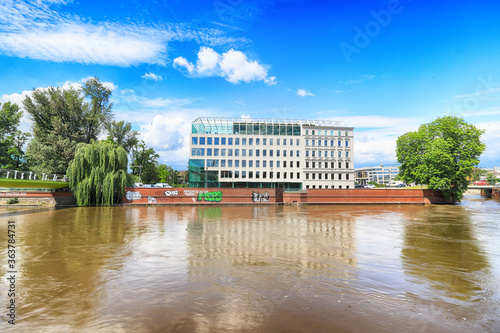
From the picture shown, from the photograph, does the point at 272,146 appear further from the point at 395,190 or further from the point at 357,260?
the point at 357,260

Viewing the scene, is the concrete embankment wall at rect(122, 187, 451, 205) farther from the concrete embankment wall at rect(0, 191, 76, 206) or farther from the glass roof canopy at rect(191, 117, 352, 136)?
the glass roof canopy at rect(191, 117, 352, 136)

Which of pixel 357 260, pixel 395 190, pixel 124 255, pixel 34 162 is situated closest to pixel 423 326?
pixel 357 260

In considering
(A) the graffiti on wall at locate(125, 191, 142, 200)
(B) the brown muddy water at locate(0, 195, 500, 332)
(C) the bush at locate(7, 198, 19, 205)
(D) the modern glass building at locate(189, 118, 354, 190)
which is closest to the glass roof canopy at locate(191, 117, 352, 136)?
(D) the modern glass building at locate(189, 118, 354, 190)

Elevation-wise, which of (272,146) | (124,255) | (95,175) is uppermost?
(272,146)

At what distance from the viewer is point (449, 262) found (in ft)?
39.9

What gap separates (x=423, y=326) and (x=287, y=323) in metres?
3.12

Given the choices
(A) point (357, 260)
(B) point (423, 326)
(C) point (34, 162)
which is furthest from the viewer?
(C) point (34, 162)

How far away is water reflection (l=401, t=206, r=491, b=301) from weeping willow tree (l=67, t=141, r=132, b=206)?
3952 centimetres

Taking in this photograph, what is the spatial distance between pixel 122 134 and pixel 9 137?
18.7 m

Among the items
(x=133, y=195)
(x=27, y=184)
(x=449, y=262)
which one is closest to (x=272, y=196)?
(x=133, y=195)

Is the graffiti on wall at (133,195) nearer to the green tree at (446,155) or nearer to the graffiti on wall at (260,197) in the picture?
the graffiti on wall at (260,197)

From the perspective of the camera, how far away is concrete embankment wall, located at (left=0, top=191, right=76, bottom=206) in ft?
136

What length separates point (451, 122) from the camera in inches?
2009

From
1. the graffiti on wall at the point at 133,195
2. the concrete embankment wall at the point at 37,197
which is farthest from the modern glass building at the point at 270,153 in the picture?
the concrete embankment wall at the point at 37,197
